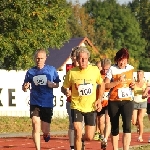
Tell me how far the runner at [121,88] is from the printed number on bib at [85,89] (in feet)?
2.50

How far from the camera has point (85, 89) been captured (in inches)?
468

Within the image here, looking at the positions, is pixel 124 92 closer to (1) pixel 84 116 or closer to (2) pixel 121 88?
(2) pixel 121 88

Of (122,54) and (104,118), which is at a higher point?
(122,54)

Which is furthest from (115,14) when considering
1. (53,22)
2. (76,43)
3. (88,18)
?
(53,22)

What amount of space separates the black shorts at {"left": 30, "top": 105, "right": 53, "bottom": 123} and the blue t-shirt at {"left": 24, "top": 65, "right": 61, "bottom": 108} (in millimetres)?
86

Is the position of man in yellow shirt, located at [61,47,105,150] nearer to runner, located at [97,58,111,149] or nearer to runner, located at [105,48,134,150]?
runner, located at [105,48,134,150]

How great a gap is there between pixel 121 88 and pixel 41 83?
1727mm

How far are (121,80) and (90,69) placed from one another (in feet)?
3.40

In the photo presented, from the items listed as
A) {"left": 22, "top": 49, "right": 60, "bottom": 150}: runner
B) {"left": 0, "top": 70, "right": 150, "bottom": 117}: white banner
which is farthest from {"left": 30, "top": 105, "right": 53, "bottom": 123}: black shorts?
{"left": 0, "top": 70, "right": 150, "bottom": 117}: white banner

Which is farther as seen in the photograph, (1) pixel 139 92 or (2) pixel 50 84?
(1) pixel 139 92

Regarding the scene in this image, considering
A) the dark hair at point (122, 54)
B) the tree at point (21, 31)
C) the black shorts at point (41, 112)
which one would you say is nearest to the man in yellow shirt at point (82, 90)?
the dark hair at point (122, 54)

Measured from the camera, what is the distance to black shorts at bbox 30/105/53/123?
13.7 meters

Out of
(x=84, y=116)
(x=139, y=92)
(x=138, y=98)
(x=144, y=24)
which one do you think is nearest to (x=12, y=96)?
(x=138, y=98)

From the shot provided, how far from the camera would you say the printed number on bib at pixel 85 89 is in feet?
39.0
